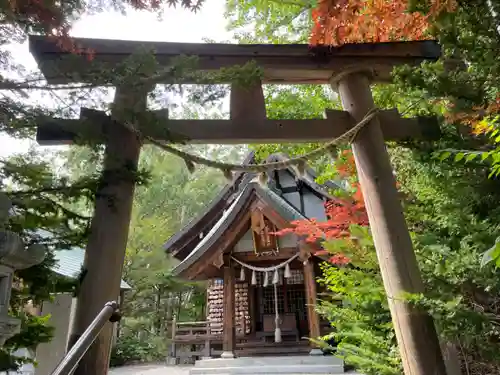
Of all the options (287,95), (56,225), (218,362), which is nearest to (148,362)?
(218,362)

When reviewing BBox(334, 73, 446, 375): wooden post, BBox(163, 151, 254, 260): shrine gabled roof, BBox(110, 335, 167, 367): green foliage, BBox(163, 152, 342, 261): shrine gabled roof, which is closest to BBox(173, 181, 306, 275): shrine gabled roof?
BBox(163, 152, 342, 261): shrine gabled roof

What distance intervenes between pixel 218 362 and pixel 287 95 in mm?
6638

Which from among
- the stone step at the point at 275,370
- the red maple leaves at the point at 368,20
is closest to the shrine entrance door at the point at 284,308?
the stone step at the point at 275,370

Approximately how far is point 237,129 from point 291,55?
1075mm

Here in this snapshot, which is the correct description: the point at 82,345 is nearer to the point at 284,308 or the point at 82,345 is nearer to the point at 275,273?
the point at 275,273

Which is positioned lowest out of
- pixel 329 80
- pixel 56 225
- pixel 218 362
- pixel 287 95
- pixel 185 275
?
pixel 218 362

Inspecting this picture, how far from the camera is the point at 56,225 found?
2920mm

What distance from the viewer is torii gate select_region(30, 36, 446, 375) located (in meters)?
2.99

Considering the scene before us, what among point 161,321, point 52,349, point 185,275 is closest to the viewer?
point 52,349

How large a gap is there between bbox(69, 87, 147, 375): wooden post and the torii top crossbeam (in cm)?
71

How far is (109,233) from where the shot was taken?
3072 mm

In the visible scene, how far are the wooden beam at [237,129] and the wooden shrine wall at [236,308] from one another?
25.4 ft

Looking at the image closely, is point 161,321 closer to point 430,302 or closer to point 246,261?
point 246,261

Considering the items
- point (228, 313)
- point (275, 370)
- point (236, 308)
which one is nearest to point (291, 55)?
point (275, 370)
